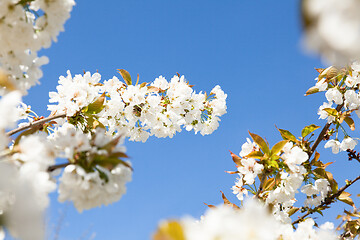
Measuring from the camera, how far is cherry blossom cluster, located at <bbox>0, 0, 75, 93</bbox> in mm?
1275

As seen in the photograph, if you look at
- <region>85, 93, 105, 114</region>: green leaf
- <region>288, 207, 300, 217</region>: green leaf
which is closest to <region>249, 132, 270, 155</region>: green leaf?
<region>288, 207, 300, 217</region>: green leaf

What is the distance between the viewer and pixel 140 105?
2.80 metres

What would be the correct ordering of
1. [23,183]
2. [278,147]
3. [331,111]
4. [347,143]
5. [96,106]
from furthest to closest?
[347,143], [331,111], [96,106], [278,147], [23,183]

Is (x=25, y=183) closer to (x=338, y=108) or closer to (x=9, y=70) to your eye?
(x=9, y=70)

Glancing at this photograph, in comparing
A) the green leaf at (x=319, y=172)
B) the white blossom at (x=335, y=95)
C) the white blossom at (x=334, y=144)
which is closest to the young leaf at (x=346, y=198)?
the green leaf at (x=319, y=172)

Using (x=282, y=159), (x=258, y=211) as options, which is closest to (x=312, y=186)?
(x=282, y=159)

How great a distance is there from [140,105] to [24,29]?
155 cm

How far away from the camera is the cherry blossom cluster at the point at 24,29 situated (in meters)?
1.28

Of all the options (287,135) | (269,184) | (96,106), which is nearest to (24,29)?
(96,106)

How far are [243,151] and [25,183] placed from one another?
1.48 m

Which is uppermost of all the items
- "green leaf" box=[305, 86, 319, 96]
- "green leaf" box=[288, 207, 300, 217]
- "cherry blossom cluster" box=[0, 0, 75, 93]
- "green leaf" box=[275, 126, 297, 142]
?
"green leaf" box=[305, 86, 319, 96]

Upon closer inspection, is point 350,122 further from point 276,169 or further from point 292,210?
point 276,169

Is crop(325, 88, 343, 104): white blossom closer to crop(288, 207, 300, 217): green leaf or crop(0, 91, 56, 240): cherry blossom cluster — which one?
crop(288, 207, 300, 217): green leaf

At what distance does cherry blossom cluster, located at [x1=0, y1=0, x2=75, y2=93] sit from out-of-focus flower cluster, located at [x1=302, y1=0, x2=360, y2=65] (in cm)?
105
